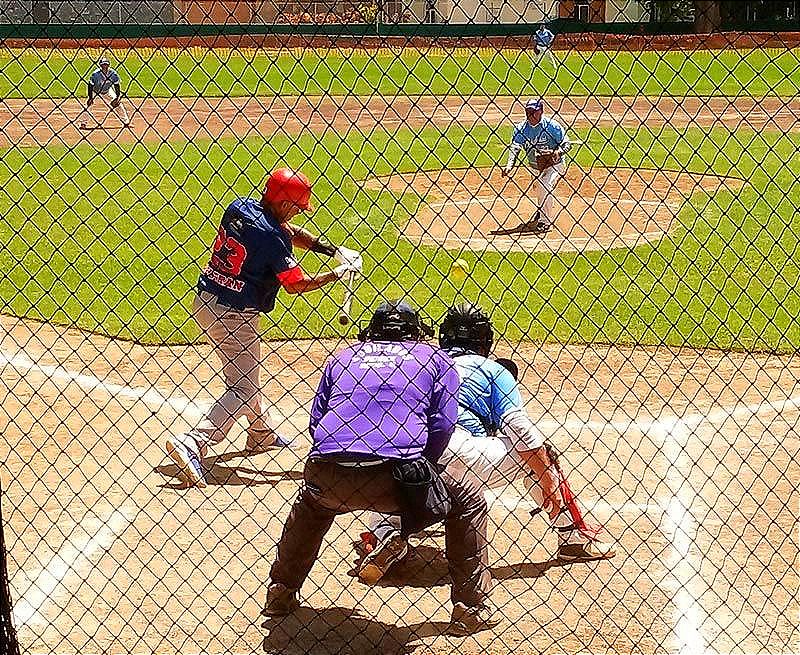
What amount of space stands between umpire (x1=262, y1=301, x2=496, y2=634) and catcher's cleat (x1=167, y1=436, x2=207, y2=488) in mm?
1793

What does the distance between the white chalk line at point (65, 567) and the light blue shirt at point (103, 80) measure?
17856mm

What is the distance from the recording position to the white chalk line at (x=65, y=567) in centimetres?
583

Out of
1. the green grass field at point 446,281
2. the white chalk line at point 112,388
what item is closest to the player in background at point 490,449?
the green grass field at point 446,281

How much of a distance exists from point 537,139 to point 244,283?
8031mm

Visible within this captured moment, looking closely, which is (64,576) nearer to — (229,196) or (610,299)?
(610,299)

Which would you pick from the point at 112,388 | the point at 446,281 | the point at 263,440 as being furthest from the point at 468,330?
the point at 446,281

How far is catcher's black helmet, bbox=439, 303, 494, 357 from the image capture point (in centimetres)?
648

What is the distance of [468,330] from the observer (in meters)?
6.48

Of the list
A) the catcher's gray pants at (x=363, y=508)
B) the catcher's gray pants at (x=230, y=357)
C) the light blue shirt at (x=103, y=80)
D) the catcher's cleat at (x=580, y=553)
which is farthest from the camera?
the light blue shirt at (x=103, y=80)

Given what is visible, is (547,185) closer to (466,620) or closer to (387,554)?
(387,554)

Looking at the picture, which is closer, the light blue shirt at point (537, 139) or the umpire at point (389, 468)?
the umpire at point (389, 468)

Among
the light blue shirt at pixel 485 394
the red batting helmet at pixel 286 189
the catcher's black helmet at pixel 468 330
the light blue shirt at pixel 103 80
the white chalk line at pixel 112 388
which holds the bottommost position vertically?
the light blue shirt at pixel 103 80

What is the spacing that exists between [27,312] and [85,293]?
128 centimetres

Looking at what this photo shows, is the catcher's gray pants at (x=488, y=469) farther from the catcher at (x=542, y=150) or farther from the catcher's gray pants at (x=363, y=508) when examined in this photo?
the catcher at (x=542, y=150)
